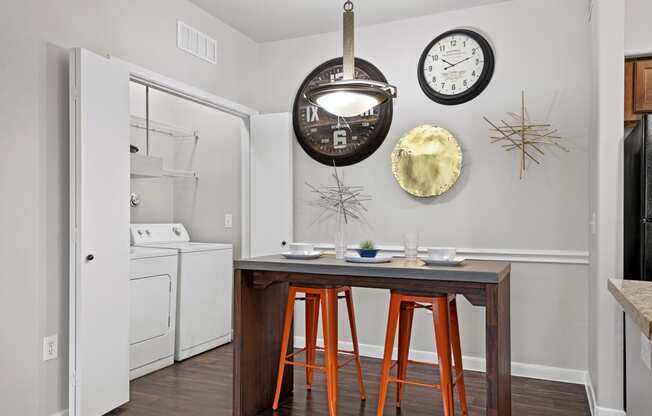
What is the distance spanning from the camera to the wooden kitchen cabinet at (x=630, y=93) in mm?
2953

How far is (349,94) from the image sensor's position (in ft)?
8.64

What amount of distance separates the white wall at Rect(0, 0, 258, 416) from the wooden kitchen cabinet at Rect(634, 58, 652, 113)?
127 inches

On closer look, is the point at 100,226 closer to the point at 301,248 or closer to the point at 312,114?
the point at 301,248

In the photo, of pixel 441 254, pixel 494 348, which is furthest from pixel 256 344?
pixel 494 348

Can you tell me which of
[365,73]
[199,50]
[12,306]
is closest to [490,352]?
[12,306]

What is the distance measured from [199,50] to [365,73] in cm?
137

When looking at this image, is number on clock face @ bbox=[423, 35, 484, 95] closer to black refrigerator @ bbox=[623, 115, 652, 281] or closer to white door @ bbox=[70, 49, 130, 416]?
black refrigerator @ bbox=[623, 115, 652, 281]

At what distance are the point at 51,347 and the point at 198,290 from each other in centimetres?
153

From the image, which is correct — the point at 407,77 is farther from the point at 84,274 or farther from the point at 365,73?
the point at 84,274

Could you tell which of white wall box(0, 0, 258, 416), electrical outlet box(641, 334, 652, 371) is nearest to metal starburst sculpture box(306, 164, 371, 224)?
white wall box(0, 0, 258, 416)

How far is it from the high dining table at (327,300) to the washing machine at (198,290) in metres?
1.18

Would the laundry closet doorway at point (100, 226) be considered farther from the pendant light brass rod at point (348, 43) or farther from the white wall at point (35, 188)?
the pendant light brass rod at point (348, 43)

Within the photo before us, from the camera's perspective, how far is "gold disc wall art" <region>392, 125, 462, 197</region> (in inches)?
151

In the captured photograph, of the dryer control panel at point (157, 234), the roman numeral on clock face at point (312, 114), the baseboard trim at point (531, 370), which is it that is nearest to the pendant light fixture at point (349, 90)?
the roman numeral on clock face at point (312, 114)
